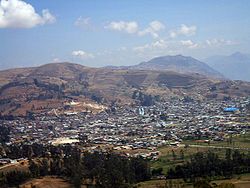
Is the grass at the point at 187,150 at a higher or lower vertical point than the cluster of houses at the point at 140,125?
lower

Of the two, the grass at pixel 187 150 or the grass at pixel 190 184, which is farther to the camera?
the grass at pixel 187 150

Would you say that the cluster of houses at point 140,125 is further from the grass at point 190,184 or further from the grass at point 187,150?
the grass at point 190,184

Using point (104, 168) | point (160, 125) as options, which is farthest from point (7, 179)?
point (160, 125)

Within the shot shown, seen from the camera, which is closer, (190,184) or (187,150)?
(190,184)

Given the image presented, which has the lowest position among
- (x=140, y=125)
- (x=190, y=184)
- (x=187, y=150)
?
(x=190, y=184)

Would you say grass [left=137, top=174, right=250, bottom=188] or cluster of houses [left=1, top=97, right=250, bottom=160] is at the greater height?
cluster of houses [left=1, top=97, right=250, bottom=160]

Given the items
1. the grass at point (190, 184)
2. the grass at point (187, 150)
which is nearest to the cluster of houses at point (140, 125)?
the grass at point (187, 150)

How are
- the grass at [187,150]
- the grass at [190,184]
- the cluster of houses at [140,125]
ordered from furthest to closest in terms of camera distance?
the cluster of houses at [140,125] → the grass at [187,150] → the grass at [190,184]

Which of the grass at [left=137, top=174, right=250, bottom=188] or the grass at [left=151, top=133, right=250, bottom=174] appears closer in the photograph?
the grass at [left=137, top=174, right=250, bottom=188]

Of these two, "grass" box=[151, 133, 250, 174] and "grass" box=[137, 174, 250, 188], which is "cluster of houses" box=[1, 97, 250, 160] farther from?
"grass" box=[137, 174, 250, 188]

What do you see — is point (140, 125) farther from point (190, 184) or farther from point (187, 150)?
point (190, 184)

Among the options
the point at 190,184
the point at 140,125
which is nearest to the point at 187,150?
the point at 190,184

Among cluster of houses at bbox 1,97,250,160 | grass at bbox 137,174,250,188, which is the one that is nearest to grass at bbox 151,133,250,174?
cluster of houses at bbox 1,97,250,160
